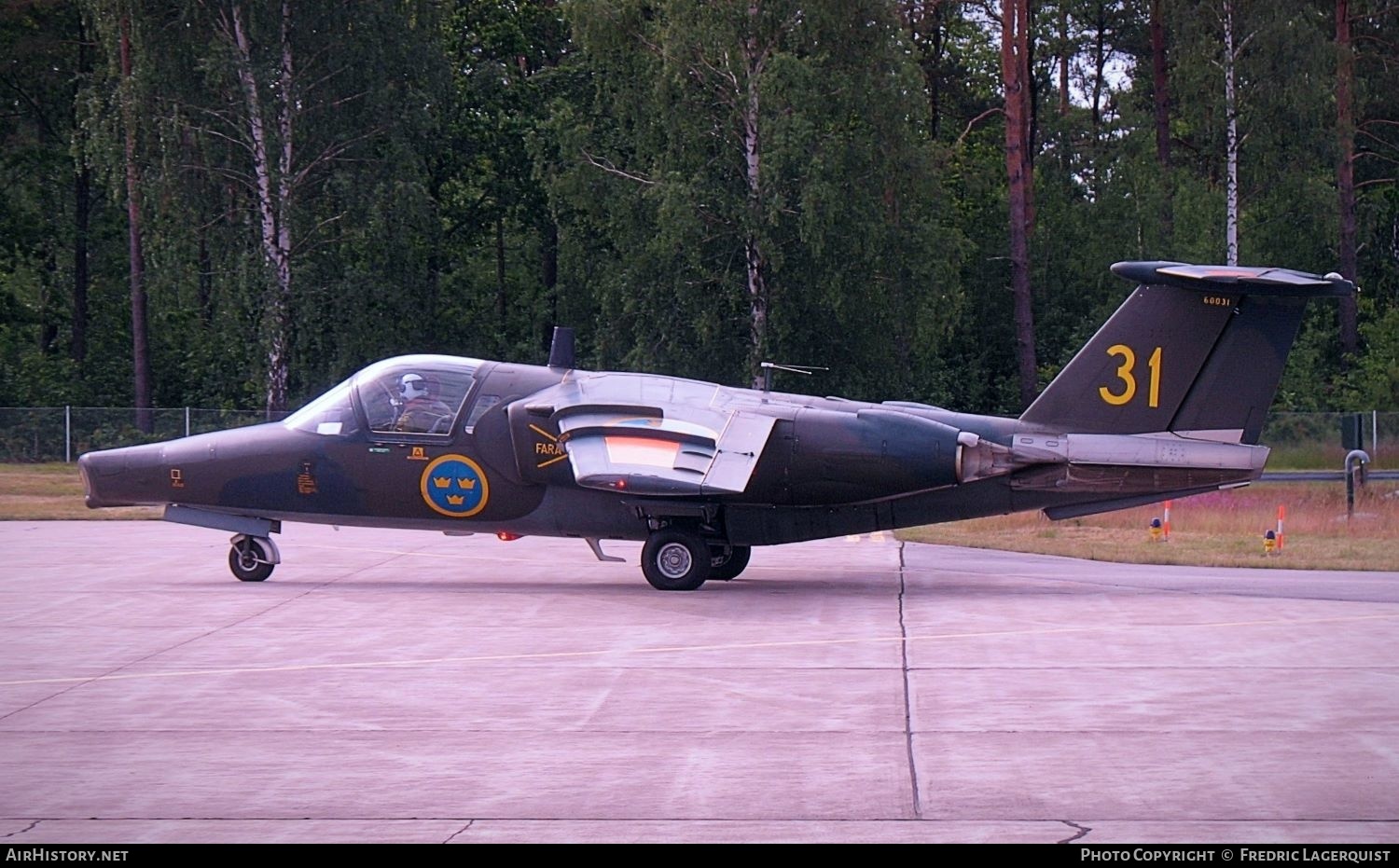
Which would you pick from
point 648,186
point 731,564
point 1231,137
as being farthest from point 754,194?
point 731,564

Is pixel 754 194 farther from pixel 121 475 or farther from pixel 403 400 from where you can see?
pixel 121 475

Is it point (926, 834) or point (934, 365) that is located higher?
point (934, 365)

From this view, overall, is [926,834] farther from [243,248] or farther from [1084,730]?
[243,248]

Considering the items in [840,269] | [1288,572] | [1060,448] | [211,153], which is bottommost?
[1288,572]

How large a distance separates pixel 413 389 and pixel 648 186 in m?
22.0

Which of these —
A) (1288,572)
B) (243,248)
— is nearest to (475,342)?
(243,248)

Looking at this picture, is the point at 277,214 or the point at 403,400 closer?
the point at 403,400

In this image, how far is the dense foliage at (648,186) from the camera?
36.7 metres

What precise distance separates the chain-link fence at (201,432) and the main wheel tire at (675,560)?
24.4m

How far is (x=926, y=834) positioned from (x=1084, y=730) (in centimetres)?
255

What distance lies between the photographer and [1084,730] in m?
9.03

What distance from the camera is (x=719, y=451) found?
15.3 metres

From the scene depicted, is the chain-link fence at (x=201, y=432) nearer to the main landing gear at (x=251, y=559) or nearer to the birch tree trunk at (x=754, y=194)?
the birch tree trunk at (x=754, y=194)

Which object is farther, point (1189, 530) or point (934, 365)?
point (934, 365)
